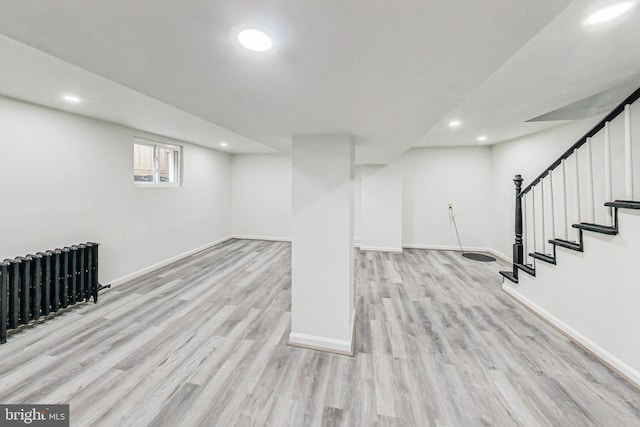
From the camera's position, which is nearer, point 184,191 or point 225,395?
point 225,395

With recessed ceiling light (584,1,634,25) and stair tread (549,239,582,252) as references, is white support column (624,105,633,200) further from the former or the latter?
recessed ceiling light (584,1,634,25)

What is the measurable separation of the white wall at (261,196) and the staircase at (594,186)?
4857mm

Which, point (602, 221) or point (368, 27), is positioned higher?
point (368, 27)

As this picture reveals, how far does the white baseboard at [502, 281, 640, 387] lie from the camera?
1.88m

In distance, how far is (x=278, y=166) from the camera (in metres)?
6.56

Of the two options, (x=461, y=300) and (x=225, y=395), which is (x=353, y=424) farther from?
(x=461, y=300)

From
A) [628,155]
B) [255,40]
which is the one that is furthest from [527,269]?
[255,40]

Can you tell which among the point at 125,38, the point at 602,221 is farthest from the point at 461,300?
the point at 125,38

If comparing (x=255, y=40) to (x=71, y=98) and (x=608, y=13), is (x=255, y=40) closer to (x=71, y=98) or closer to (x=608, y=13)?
(x=608, y=13)

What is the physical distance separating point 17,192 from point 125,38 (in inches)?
124

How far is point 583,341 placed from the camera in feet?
7.46

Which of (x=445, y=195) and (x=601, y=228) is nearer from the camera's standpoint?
(x=601, y=228)

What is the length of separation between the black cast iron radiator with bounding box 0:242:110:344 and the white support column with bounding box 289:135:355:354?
268 centimetres

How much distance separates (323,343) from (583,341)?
94.0 inches
